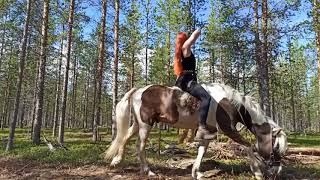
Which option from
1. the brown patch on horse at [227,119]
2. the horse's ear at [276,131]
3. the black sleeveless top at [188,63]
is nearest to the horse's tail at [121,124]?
the black sleeveless top at [188,63]

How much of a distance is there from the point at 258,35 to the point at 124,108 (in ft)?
→ 44.1

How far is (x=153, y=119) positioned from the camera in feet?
30.6

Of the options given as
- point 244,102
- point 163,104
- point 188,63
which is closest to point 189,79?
point 188,63

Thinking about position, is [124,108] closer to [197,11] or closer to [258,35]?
[258,35]

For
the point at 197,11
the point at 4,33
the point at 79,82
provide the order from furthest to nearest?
the point at 79,82 < the point at 4,33 < the point at 197,11

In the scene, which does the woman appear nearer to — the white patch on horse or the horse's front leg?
the horse's front leg

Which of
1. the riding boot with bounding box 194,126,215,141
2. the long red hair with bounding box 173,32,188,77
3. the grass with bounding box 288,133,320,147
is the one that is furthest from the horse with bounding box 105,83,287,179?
the grass with bounding box 288,133,320,147

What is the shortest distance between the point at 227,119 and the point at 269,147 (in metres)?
1.18

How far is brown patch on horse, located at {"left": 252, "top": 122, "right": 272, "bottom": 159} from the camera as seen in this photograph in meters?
8.03

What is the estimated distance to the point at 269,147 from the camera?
8008mm

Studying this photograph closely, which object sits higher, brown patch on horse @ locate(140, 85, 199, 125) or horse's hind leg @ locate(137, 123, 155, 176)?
brown patch on horse @ locate(140, 85, 199, 125)

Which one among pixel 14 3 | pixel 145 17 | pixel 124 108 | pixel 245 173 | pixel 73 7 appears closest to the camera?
pixel 245 173

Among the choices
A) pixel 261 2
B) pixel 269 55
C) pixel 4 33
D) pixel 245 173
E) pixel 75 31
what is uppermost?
pixel 4 33

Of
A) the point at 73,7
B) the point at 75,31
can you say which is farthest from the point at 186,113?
the point at 75,31
